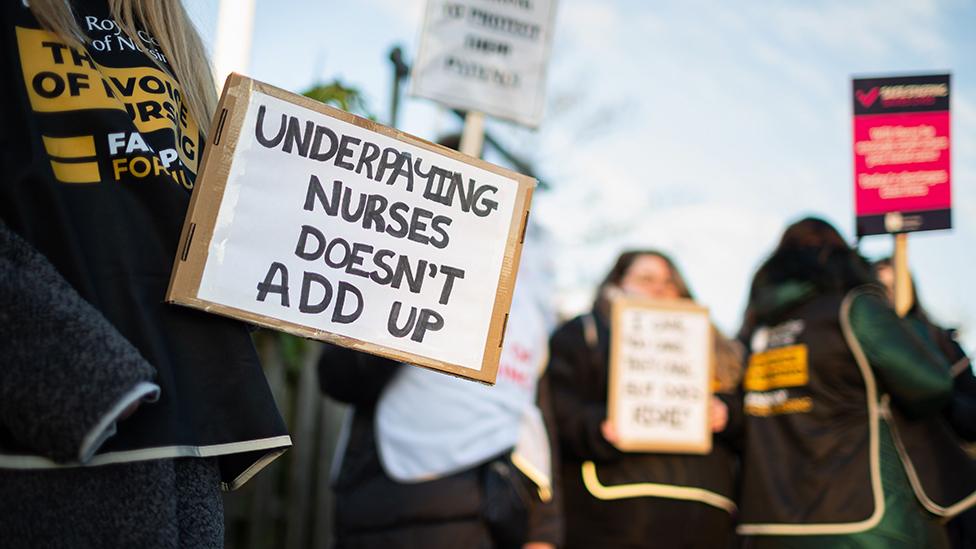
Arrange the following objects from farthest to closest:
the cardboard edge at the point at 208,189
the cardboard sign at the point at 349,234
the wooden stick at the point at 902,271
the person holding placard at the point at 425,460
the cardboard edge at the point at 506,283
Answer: the wooden stick at the point at 902,271 → the person holding placard at the point at 425,460 → the cardboard edge at the point at 506,283 → the cardboard sign at the point at 349,234 → the cardboard edge at the point at 208,189

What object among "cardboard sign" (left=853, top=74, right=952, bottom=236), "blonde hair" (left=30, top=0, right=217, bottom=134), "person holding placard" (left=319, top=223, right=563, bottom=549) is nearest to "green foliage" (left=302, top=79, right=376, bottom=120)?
"person holding placard" (left=319, top=223, right=563, bottom=549)

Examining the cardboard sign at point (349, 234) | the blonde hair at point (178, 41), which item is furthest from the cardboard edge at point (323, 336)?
the blonde hair at point (178, 41)

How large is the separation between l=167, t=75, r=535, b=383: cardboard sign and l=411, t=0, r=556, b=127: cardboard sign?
190 cm

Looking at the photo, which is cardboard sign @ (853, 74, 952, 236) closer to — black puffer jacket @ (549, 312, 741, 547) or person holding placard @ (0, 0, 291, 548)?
black puffer jacket @ (549, 312, 741, 547)

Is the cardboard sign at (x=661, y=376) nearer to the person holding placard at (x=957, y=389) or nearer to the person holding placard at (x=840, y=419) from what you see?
the person holding placard at (x=840, y=419)

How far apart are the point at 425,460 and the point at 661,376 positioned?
139 centimetres

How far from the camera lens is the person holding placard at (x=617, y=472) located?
3.96 m

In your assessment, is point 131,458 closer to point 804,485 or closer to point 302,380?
point 804,485

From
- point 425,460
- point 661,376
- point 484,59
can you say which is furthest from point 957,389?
point 484,59

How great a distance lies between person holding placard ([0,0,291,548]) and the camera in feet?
4.21

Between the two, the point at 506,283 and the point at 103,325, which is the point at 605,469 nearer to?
the point at 506,283

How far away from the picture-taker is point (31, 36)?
4.85 feet

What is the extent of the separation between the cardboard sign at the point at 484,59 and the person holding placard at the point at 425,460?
108 cm

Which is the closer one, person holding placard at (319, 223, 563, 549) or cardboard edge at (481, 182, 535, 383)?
cardboard edge at (481, 182, 535, 383)
